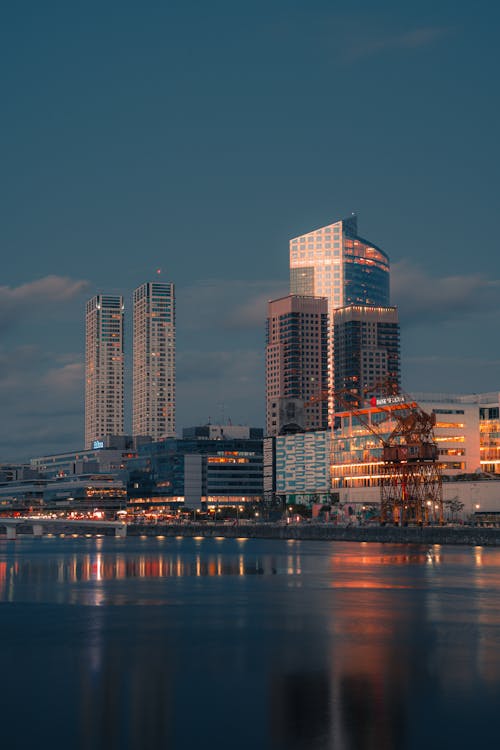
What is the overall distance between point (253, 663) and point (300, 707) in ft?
31.6

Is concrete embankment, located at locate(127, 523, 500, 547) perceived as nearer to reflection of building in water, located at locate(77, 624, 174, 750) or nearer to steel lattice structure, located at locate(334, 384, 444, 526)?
steel lattice structure, located at locate(334, 384, 444, 526)

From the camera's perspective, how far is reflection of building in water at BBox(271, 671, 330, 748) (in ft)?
96.4

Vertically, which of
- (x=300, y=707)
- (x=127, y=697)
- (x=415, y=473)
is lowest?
(x=127, y=697)

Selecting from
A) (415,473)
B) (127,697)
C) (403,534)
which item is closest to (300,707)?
(127,697)

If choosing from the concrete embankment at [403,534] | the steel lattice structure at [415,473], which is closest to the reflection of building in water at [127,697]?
the concrete embankment at [403,534]

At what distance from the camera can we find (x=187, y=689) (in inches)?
1436

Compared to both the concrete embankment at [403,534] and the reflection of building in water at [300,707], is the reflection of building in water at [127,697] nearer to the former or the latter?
the reflection of building in water at [300,707]

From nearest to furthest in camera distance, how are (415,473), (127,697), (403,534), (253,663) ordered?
(127,697)
(253,663)
(403,534)
(415,473)

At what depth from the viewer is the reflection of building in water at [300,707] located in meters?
29.4

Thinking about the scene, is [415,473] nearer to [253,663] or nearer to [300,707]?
[253,663]

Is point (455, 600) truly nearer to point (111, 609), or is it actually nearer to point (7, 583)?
point (111, 609)

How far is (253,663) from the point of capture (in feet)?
139

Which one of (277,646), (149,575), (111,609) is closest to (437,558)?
(149,575)

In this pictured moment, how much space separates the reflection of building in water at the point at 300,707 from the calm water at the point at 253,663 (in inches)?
3.8
